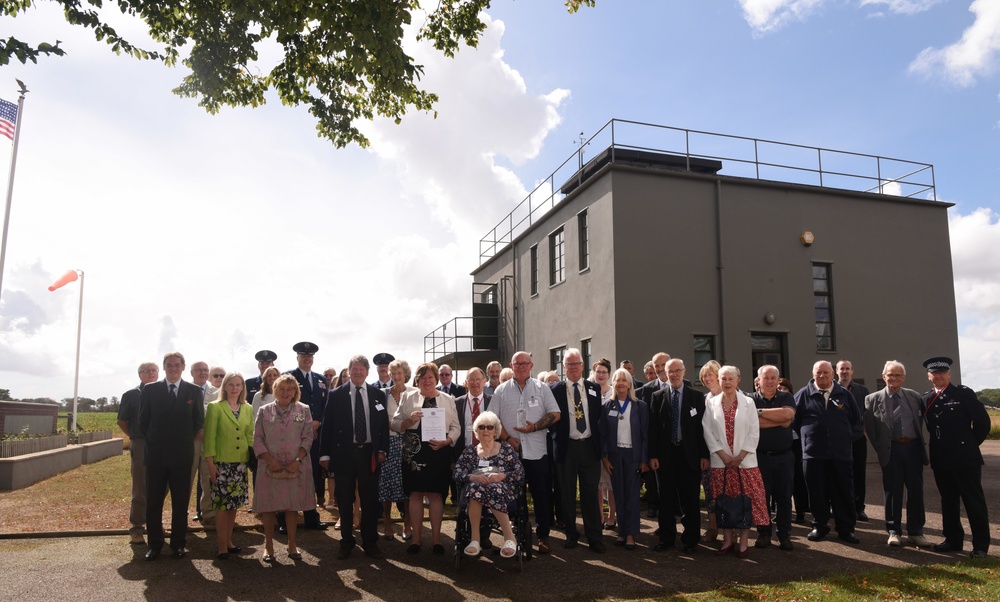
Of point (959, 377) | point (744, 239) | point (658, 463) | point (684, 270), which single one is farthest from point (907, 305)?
point (658, 463)

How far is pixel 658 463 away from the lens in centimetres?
727

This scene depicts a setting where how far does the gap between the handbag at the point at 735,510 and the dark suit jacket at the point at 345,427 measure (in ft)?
10.8

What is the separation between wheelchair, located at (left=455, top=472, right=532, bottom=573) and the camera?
620 centimetres

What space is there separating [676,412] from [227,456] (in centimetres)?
446

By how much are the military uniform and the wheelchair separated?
168 inches

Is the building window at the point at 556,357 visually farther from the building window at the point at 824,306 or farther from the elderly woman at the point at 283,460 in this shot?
the elderly woman at the point at 283,460

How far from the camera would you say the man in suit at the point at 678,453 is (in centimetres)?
701

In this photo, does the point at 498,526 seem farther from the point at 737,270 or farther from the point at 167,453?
the point at 737,270

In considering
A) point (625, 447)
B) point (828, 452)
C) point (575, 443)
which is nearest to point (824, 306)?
point (828, 452)

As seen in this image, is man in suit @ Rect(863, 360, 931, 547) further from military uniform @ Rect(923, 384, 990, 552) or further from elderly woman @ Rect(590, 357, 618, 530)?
elderly woman @ Rect(590, 357, 618, 530)

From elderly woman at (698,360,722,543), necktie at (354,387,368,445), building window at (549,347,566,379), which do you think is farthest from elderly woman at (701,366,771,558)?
building window at (549,347,566,379)

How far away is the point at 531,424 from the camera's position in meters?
7.01

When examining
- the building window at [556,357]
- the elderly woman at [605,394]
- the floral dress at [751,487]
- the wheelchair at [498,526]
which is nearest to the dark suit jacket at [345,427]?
the wheelchair at [498,526]

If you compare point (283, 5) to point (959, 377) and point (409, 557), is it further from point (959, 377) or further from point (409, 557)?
point (959, 377)
